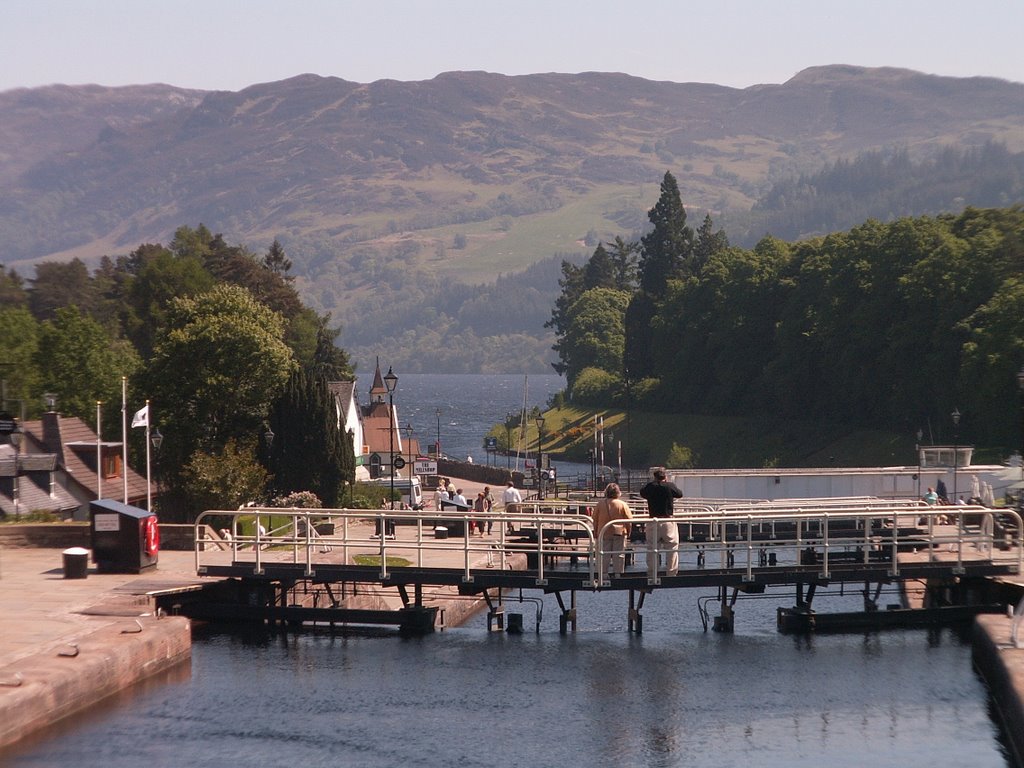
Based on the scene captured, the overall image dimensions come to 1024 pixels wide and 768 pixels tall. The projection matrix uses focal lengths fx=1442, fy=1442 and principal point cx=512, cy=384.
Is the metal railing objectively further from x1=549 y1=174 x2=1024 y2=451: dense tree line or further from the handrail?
x1=549 y1=174 x2=1024 y2=451: dense tree line

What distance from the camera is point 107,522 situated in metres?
35.3

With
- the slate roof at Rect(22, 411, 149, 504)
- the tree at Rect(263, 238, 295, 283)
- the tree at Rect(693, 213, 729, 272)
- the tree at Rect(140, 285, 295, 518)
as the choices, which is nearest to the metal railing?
the slate roof at Rect(22, 411, 149, 504)

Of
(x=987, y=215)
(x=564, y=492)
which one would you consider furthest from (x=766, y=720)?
(x=987, y=215)

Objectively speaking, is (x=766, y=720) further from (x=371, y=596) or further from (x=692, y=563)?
(x=692, y=563)

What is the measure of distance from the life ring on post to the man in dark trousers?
482 inches

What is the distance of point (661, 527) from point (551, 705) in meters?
6.82

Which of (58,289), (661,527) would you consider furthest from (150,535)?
(58,289)

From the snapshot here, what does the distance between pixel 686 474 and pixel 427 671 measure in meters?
36.2

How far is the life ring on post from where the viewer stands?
35375 millimetres

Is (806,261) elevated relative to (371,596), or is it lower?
elevated

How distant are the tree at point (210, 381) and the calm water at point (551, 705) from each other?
39.4 meters

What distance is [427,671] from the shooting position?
30.0 metres

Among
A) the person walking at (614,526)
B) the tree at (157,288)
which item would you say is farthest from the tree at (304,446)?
the tree at (157,288)

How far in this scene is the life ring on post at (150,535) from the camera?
3538cm
